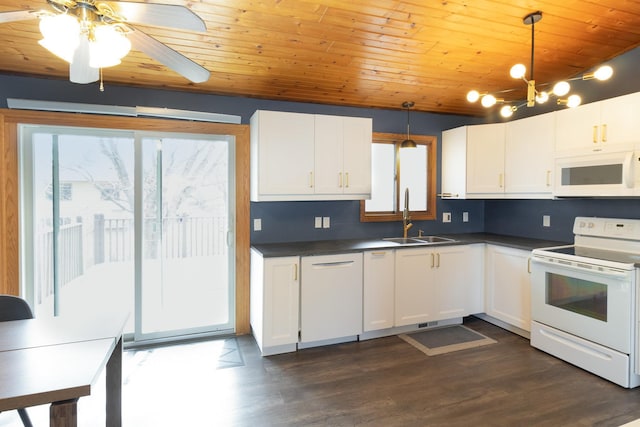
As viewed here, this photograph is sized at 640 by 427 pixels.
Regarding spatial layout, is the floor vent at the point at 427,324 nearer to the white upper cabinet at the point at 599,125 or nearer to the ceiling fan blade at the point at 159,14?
the white upper cabinet at the point at 599,125

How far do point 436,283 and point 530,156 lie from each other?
1.60m

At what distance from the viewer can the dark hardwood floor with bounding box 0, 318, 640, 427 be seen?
219 centimetres

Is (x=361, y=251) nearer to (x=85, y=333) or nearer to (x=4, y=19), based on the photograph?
(x=85, y=333)

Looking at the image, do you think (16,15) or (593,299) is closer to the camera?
(16,15)

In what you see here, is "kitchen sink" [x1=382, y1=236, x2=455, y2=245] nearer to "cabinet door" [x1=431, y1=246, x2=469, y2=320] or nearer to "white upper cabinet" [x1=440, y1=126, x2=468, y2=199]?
"cabinet door" [x1=431, y1=246, x2=469, y2=320]

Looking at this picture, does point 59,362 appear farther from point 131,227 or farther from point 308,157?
point 308,157

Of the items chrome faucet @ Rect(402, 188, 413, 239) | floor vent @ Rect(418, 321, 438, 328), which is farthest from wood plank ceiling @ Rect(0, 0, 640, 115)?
floor vent @ Rect(418, 321, 438, 328)

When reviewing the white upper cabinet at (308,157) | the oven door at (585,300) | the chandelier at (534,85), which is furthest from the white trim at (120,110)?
the oven door at (585,300)

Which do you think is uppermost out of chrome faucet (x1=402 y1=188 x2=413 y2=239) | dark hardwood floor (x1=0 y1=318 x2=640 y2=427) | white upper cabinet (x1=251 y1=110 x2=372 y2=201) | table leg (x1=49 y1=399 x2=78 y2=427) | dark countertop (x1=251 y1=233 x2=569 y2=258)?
white upper cabinet (x1=251 y1=110 x2=372 y2=201)

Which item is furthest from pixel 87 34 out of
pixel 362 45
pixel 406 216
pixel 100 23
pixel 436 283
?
pixel 436 283

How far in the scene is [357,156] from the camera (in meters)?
3.45

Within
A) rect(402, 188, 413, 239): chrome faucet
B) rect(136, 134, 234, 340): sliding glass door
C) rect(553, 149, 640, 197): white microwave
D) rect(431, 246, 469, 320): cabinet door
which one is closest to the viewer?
rect(553, 149, 640, 197): white microwave

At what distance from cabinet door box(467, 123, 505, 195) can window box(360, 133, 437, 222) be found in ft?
1.55

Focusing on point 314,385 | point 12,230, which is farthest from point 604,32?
point 12,230
